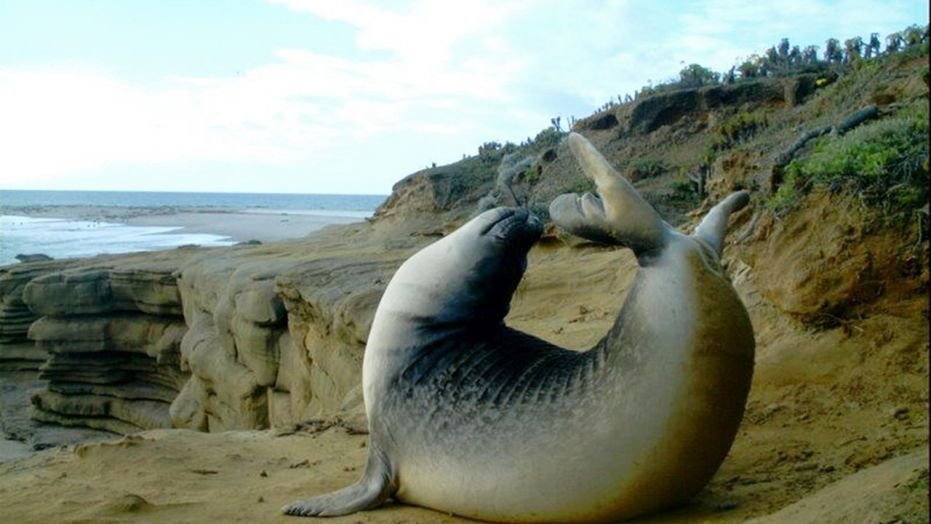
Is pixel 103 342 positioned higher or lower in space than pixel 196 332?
lower

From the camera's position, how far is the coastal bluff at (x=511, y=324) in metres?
4.37

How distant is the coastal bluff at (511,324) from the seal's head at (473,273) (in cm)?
95

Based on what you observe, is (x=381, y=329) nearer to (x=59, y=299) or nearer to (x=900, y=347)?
(x=900, y=347)

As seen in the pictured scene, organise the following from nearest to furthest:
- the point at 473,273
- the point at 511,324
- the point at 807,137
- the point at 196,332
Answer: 1. the point at 473,273
2. the point at 807,137
3. the point at 511,324
4. the point at 196,332

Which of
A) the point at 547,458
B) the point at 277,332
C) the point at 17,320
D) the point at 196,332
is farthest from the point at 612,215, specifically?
the point at 17,320

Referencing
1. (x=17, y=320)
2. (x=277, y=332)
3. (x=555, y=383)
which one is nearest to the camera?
(x=555, y=383)

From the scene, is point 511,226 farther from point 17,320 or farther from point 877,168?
point 17,320

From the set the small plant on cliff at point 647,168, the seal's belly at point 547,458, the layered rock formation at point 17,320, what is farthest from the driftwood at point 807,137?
the layered rock formation at point 17,320

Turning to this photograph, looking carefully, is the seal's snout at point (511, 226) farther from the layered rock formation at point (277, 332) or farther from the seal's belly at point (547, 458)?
the layered rock formation at point (277, 332)

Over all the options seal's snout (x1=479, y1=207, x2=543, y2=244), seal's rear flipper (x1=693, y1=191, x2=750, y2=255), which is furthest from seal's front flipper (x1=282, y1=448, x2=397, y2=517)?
seal's rear flipper (x1=693, y1=191, x2=750, y2=255)

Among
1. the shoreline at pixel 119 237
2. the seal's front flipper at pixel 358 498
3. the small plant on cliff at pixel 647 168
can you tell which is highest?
the small plant on cliff at pixel 647 168

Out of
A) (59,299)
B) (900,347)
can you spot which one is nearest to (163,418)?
(59,299)

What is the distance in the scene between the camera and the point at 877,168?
4988 mm

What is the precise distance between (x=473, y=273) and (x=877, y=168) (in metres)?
A: 2.30
